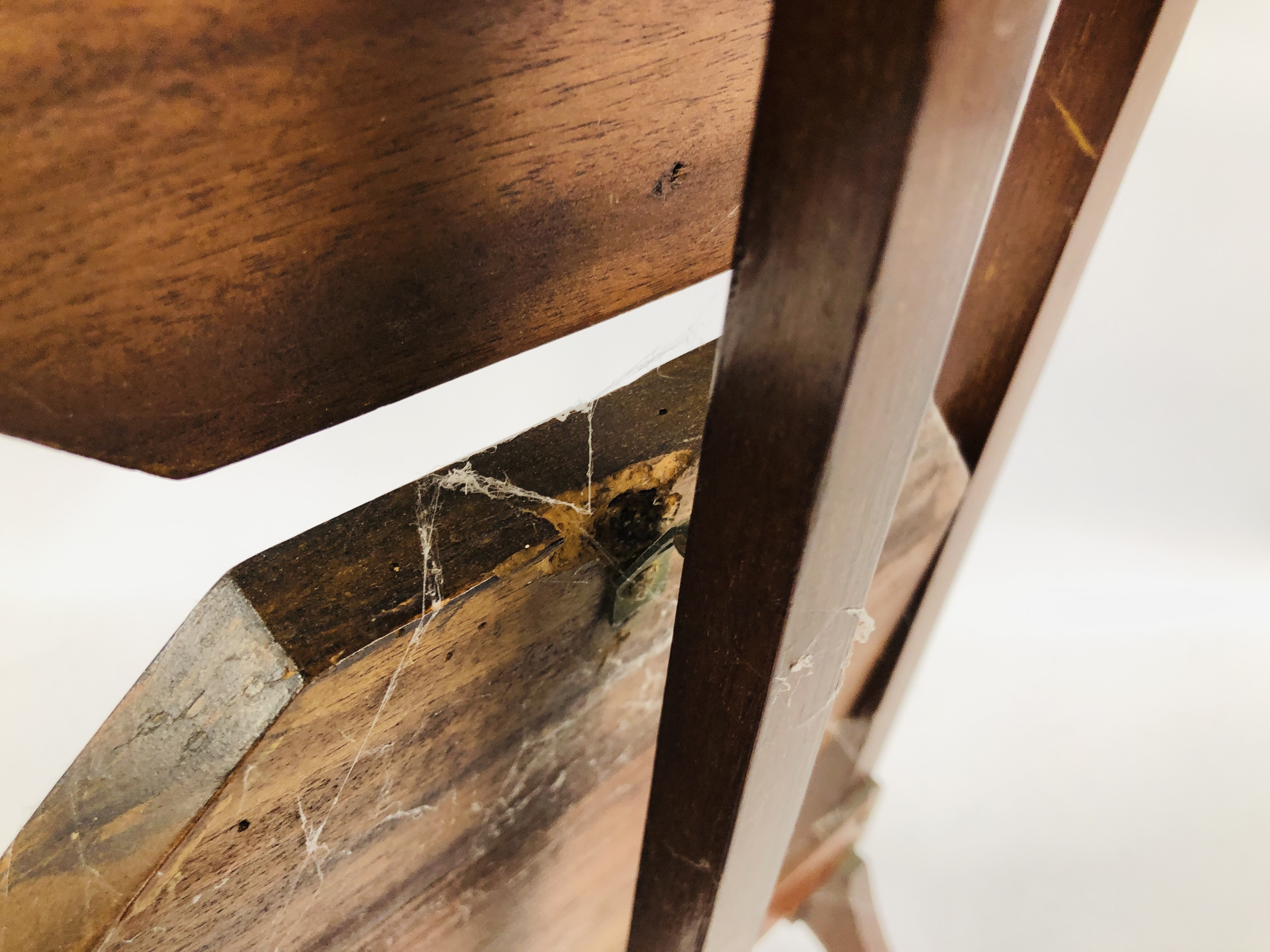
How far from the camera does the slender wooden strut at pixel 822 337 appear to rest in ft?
0.61

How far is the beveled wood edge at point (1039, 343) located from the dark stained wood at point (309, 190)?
0.37 meters

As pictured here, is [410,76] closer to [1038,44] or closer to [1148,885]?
[1038,44]

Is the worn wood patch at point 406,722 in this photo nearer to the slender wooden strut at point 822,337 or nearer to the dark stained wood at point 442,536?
the dark stained wood at point 442,536

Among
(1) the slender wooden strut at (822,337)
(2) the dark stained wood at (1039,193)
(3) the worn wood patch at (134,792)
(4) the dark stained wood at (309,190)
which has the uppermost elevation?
(2) the dark stained wood at (1039,193)

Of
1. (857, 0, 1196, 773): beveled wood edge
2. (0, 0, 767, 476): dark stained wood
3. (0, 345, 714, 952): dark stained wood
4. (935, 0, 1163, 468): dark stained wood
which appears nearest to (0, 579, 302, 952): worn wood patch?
(0, 345, 714, 952): dark stained wood

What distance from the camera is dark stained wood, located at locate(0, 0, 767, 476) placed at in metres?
0.18

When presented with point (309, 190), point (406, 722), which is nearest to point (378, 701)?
point (406, 722)

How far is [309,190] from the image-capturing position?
22cm

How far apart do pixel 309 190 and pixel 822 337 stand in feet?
0.48

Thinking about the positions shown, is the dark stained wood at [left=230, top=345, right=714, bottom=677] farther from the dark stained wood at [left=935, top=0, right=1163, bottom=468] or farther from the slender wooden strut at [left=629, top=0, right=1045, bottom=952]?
the dark stained wood at [left=935, top=0, right=1163, bottom=468]

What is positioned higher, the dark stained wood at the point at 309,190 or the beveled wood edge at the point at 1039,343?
the beveled wood edge at the point at 1039,343

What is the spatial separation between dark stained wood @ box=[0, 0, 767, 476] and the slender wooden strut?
0.08 m

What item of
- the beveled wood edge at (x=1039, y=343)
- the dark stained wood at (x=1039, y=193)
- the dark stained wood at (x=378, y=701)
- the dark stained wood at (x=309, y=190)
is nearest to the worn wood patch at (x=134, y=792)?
the dark stained wood at (x=378, y=701)

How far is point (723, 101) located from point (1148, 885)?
4.40 ft
